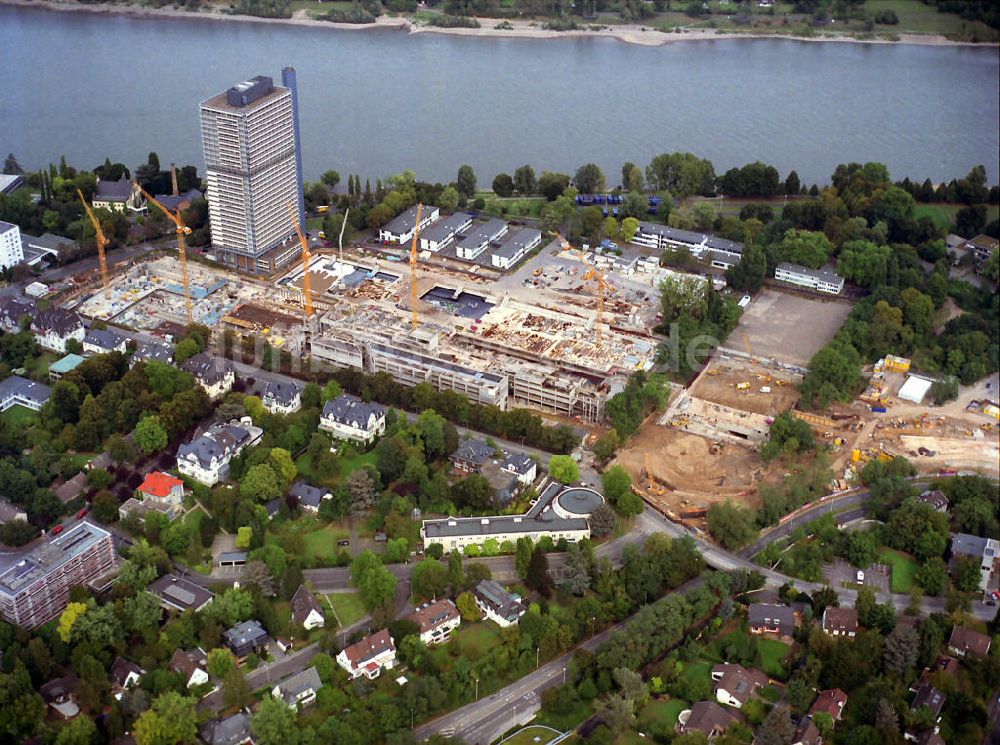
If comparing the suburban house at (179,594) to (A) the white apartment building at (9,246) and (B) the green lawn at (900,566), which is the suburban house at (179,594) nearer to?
(B) the green lawn at (900,566)

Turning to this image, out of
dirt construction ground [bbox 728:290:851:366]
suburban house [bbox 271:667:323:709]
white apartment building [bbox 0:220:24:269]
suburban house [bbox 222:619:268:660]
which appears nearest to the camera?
suburban house [bbox 271:667:323:709]

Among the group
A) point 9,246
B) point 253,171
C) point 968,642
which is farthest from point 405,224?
point 968,642

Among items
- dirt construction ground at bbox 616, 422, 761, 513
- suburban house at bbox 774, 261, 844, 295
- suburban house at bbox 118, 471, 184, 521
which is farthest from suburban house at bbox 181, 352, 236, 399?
suburban house at bbox 774, 261, 844, 295

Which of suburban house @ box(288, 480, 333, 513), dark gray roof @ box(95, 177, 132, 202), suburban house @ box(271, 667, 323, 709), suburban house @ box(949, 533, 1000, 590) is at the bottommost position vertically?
suburban house @ box(271, 667, 323, 709)

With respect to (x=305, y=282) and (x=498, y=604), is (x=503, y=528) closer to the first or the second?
(x=498, y=604)

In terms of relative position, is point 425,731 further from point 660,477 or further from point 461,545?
point 660,477

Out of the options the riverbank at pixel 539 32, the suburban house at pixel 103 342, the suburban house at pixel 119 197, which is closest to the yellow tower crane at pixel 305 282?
the suburban house at pixel 103 342

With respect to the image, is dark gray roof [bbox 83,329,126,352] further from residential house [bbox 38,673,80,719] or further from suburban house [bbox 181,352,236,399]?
residential house [bbox 38,673,80,719]
